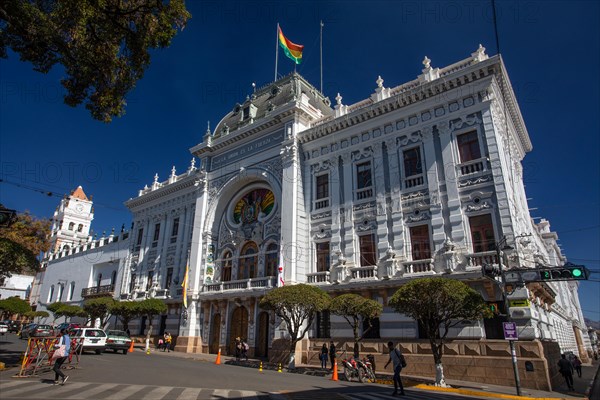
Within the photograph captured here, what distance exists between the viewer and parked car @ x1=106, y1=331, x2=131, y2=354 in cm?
2369

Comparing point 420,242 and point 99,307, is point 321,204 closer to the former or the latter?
point 420,242

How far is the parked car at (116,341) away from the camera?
23.7m

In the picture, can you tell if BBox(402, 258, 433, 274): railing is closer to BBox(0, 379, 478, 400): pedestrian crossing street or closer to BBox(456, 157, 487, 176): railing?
BBox(456, 157, 487, 176): railing

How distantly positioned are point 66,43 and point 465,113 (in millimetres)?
18504

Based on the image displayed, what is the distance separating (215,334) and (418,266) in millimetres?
16791

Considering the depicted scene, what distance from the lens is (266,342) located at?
25922 mm

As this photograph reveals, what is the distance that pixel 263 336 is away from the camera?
85.6ft

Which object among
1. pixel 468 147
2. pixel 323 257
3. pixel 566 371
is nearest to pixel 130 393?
pixel 323 257

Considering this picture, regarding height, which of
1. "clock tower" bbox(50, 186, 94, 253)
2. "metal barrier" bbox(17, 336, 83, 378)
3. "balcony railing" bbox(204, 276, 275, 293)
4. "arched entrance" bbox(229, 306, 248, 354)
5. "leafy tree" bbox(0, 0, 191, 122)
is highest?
"clock tower" bbox(50, 186, 94, 253)

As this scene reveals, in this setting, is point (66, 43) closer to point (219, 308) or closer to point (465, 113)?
point (465, 113)

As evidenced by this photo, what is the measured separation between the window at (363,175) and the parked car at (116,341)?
17691 mm

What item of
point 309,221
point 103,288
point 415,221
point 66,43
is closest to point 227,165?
point 309,221

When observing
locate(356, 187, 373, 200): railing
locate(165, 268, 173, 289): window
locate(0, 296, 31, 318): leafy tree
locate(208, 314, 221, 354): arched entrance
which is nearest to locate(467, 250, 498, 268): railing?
locate(356, 187, 373, 200): railing

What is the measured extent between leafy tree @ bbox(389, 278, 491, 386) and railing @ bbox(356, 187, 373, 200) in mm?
8705
